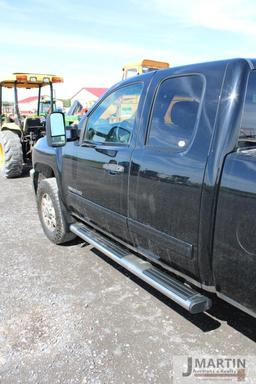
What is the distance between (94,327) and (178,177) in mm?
1387

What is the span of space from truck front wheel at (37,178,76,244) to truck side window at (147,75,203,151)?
5.95 ft

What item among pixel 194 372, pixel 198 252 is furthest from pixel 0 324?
pixel 198 252

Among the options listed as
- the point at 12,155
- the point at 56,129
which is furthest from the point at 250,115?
the point at 12,155

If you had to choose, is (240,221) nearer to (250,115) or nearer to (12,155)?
(250,115)

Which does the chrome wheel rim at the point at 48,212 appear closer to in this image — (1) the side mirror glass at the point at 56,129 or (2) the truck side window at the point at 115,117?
(1) the side mirror glass at the point at 56,129

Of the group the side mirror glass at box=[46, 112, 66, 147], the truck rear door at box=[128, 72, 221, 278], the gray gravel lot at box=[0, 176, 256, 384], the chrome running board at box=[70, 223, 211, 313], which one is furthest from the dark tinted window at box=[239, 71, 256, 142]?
the side mirror glass at box=[46, 112, 66, 147]

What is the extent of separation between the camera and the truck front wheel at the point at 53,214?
4270mm

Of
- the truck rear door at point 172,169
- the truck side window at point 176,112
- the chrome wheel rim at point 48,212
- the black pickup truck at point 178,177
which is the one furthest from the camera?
the chrome wheel rim at point 48,212

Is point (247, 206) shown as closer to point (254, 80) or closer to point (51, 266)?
Result: point (254, 80)

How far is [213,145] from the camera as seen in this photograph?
2.23 meters

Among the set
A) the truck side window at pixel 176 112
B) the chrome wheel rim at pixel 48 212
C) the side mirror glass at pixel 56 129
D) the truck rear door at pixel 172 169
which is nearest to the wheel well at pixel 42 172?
the chrome wheel rim at pixel 48 212

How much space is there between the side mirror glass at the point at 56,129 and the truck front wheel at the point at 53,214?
70cm

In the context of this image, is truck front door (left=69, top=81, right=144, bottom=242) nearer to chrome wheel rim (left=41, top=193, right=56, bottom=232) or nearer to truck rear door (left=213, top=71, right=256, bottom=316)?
chrome wheel rim (left=41, top=193, right=56, bottom=232)

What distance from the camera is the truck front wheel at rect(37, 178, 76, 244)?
427 centimetres
